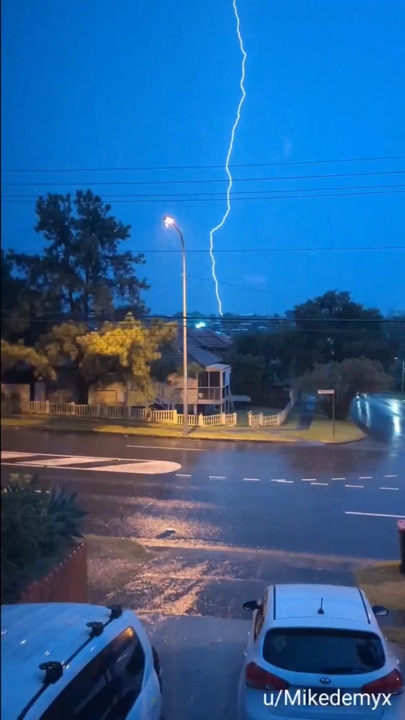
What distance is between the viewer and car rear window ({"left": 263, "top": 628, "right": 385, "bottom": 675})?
15.7ft

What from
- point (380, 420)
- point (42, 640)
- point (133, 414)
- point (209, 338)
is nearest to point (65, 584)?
point (42, 640)

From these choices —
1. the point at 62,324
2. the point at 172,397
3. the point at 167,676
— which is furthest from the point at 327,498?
the point at 167,676

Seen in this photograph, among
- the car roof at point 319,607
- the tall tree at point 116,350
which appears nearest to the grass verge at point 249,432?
the tall tree at point 116,350

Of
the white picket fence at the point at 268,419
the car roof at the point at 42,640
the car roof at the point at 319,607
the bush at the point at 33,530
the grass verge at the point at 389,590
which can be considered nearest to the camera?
the car roof at the point at 42,640

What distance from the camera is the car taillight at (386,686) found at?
4.70 metres

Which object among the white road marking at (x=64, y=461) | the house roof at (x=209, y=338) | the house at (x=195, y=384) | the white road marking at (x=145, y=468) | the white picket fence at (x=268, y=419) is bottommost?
the white road marking at (x=145, y=468)

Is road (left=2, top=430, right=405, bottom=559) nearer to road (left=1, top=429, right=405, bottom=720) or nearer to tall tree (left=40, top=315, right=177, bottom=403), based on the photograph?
road (left=1, top=429, right=405, bottom=720)

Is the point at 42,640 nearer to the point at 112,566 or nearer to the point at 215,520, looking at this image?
the point at 112,566

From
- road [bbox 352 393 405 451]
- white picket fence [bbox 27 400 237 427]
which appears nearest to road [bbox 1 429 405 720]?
road [bbox 352 393 405 451]

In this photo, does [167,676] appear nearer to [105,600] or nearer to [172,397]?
[105,600]

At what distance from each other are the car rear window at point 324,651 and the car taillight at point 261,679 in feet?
0.26

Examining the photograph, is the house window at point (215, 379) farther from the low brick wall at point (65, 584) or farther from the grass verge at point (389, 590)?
the low brick wall at point (65, 584)

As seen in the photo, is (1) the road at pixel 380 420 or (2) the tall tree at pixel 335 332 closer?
(2) the tall tree at pixel 335 332

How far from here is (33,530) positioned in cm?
606
